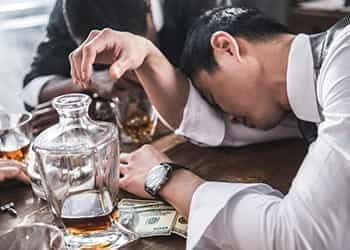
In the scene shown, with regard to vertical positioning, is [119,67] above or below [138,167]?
above

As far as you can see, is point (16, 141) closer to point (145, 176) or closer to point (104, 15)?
point (145, 176)

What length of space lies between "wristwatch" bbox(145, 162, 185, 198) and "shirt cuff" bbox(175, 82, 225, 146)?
246mm

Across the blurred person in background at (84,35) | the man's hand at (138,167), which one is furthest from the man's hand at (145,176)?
the blurred person in background at (84,35)

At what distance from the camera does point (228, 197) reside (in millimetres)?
1033

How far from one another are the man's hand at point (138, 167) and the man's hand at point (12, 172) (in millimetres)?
192

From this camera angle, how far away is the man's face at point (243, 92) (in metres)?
1.31

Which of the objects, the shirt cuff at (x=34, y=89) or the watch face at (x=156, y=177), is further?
the shirt cuff at (x=34, y=89)

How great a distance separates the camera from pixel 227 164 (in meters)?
1.30

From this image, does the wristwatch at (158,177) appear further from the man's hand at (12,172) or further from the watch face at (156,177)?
the man's hand at (12,172)

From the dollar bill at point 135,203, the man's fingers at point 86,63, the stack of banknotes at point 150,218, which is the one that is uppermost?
the man's fingers at point 86,63

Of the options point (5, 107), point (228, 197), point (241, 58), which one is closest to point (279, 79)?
point (241, 58)

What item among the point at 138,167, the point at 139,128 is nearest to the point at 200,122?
the point at 139,128

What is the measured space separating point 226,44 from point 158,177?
0.33m

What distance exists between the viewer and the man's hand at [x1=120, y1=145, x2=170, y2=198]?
1170mm
